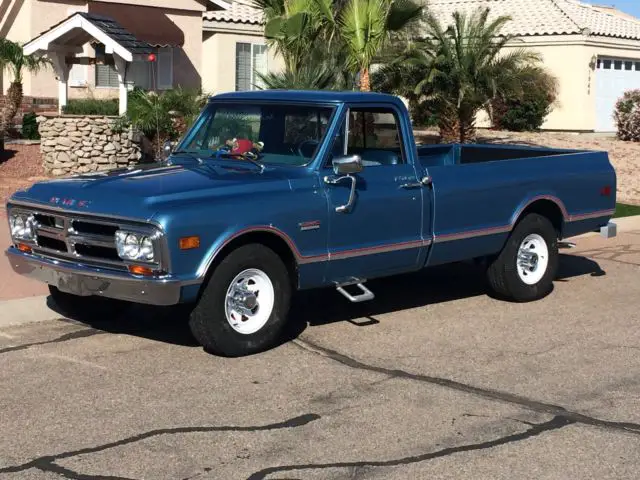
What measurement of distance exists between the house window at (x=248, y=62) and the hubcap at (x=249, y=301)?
2108cm

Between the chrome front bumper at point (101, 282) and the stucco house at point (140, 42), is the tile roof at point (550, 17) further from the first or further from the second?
the chrome front bumper at point (101, 282)

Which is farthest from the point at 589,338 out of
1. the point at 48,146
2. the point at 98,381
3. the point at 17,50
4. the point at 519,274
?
the point at 17,50

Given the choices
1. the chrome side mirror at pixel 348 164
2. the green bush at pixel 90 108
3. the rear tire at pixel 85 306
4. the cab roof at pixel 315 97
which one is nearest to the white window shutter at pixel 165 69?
the green bush at pixel 90 108

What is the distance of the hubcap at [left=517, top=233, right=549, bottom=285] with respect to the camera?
976 cm

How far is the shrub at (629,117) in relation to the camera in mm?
28719

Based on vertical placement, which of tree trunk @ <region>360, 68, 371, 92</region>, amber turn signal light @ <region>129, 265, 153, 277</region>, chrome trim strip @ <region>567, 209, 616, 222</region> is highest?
tree trunk @ <region>360, 68, 371, 92</region>

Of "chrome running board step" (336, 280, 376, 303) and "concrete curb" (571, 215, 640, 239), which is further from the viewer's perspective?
"concrete curb" (571, 215, 640, 239)

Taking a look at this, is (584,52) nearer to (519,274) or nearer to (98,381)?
(519,274)

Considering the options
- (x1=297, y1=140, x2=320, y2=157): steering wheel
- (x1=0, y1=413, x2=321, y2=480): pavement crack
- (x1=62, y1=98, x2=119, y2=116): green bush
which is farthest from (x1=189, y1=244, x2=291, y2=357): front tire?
(x1=62, y1=98, x2=119, y2=116): green bush

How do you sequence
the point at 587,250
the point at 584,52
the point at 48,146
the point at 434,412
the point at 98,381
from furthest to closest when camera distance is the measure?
the point at 584,52 → the point at 48,146 → the point at 587,250 → the point at 98,381 → the point at 434,412

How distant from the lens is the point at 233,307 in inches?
295

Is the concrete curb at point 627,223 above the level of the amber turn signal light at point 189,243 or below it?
below

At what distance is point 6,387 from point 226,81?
2163 centimetres

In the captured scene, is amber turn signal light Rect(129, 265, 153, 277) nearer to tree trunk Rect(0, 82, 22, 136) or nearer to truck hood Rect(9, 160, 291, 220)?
truck hood Rect(9, 160, 291, 220)
